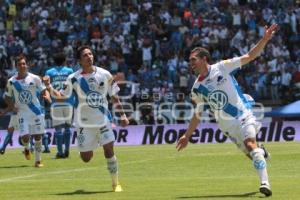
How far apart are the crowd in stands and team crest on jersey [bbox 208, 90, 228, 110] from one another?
22042mm

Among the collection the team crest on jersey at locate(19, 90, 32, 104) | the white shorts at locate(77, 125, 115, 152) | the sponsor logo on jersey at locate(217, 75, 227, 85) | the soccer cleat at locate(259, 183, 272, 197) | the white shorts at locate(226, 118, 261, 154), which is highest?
the sponsor logo on jersey at locate(217, 75, 227, 85)

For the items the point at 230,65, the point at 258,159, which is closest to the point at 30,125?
the point at 230,65

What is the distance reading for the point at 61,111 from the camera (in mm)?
24188

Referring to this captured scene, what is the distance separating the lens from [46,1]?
4516 centimetres

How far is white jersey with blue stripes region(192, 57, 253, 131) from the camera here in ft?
46.0

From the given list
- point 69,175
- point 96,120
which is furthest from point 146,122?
point 96,120

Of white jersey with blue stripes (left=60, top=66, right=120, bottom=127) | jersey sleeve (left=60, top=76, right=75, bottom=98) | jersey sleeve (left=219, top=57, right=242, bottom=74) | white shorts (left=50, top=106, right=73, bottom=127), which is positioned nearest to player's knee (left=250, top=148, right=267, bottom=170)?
jersey sleeve (left=219, top=57, right=242, bottom=74)

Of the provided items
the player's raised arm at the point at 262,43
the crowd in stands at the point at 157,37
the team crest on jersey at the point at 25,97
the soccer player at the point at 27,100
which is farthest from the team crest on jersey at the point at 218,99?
the crowd in stands at the point at 157,37

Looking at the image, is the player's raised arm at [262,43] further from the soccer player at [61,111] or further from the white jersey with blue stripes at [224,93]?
the soccer player at [61,111]

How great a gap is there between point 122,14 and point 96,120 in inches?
1106

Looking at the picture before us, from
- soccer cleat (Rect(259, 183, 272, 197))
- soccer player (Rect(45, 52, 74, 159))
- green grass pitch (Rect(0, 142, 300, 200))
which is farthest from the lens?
soccer player (Rect(45, 52, 74, 159))

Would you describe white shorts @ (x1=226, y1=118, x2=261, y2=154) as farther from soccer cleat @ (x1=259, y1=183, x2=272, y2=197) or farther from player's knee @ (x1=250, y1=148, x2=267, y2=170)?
soccer cleat @ (x1=259, y1=183, x2=272, y2=197)

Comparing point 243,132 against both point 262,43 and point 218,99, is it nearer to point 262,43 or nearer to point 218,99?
point 218,99

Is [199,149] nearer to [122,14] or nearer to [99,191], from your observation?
[99,191]
